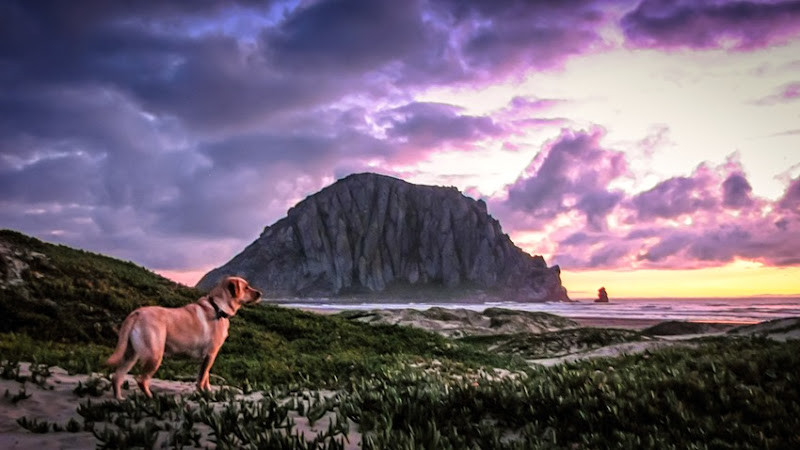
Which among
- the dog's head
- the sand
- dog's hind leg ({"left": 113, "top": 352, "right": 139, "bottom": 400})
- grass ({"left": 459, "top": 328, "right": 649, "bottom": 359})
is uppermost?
the dog's head

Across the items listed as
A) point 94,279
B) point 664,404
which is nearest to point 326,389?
point 664,404

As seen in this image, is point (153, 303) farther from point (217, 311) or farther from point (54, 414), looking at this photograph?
point (54, 414)

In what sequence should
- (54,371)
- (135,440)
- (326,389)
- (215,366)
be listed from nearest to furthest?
(135,440) < (54,371) < (326,389) < (215,366)

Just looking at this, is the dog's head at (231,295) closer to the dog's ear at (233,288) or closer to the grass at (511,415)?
the dog's ear at (233,288)

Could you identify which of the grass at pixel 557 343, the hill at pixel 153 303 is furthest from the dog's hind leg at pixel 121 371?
the grass at pixel 557 343

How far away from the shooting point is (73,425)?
22.9ft

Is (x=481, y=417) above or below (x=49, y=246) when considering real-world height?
below

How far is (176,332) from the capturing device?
28.9ft

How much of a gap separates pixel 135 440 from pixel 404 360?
10808 millimetres

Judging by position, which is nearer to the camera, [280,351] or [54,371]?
[54,371]

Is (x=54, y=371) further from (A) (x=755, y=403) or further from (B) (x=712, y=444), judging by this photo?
(A) (x=755, y=403)

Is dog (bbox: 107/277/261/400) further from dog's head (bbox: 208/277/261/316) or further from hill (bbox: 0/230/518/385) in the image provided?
hill (bbox: 0/230/518/385)

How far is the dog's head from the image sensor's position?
31.7 ft

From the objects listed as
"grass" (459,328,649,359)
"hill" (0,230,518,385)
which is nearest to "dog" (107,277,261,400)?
"hill" (0,230,518,385)
